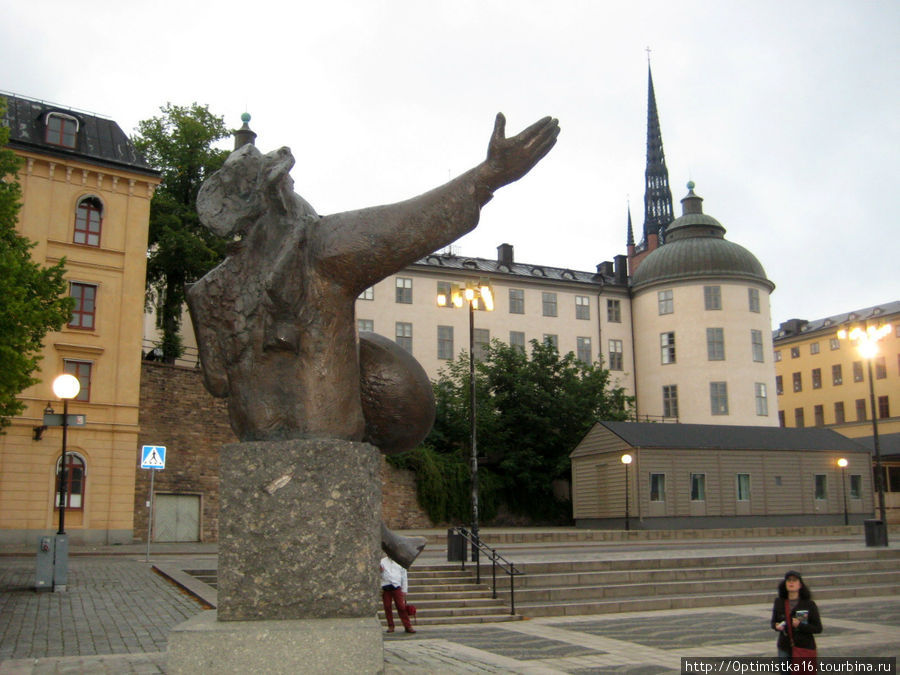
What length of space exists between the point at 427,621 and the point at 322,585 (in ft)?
35.5

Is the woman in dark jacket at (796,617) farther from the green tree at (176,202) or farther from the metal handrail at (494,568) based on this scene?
the green tree at (176,202)

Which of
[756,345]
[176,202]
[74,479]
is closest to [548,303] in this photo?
[756,345]

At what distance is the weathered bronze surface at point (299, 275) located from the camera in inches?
148

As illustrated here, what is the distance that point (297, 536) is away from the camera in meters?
3.56

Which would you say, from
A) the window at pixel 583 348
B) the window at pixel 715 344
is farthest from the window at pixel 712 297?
the window at pixel 583 348

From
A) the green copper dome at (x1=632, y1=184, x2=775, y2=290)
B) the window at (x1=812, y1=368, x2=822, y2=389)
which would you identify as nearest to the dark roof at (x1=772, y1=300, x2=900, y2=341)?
the window at (x1=812, y1=368, x2=822, y2=389)

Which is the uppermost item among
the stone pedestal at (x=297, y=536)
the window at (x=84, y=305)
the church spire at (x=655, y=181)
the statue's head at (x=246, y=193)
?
the church spire at (x=655, y=181)

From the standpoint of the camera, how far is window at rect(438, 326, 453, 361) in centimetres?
5394

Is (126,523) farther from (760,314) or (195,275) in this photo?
(760,314)

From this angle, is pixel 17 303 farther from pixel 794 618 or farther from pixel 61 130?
pixel 794 618

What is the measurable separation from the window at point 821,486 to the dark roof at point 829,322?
133 ft

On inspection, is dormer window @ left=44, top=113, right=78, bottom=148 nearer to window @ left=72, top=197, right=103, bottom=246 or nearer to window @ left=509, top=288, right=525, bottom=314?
window @ left=72, top=197, right=103, bottom=246

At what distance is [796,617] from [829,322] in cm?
8115

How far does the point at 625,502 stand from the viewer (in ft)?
113
